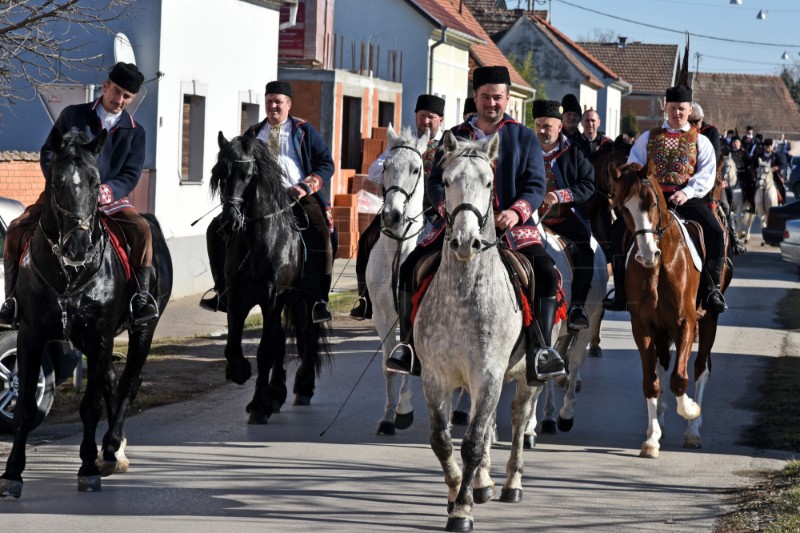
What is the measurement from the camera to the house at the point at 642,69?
88000 mm

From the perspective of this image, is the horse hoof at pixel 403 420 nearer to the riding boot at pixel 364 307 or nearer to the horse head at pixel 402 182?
the riding boot at pixel 364 307

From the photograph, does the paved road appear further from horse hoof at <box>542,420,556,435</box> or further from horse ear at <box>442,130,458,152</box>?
horse ear at <box>442,130,458,152</box>

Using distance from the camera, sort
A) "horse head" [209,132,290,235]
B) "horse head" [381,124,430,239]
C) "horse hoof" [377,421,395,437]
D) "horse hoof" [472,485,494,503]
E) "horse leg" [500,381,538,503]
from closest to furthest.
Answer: "horse hoof" [472,485,494,503] → "horse leg" [500,381,538,503] → "horse head" [381,124,430,239] → "horse hoof" [377,421,395,437] → "horse head" [209,132,290,235]

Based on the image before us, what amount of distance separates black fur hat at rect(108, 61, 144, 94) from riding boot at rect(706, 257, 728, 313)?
5049mm

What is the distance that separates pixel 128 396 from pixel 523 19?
58.9 metres

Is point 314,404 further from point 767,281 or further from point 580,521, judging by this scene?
point 767,281

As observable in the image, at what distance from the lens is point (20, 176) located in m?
16.7

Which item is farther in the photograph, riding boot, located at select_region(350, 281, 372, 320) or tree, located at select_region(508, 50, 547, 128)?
tree, located at select_region(508, 50, 547, 128)

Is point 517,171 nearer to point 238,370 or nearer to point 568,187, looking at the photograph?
point 568,187

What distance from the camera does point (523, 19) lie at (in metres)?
65.6

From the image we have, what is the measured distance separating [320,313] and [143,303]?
294 centimetres

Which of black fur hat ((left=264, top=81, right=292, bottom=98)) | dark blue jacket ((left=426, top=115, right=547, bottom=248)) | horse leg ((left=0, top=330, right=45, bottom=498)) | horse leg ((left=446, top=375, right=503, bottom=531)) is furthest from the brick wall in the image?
horse leg ((left=446, top=375, right=503, bottom=531))

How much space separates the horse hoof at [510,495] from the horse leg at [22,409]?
3.04 meters

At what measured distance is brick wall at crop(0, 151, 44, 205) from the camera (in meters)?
16.4
